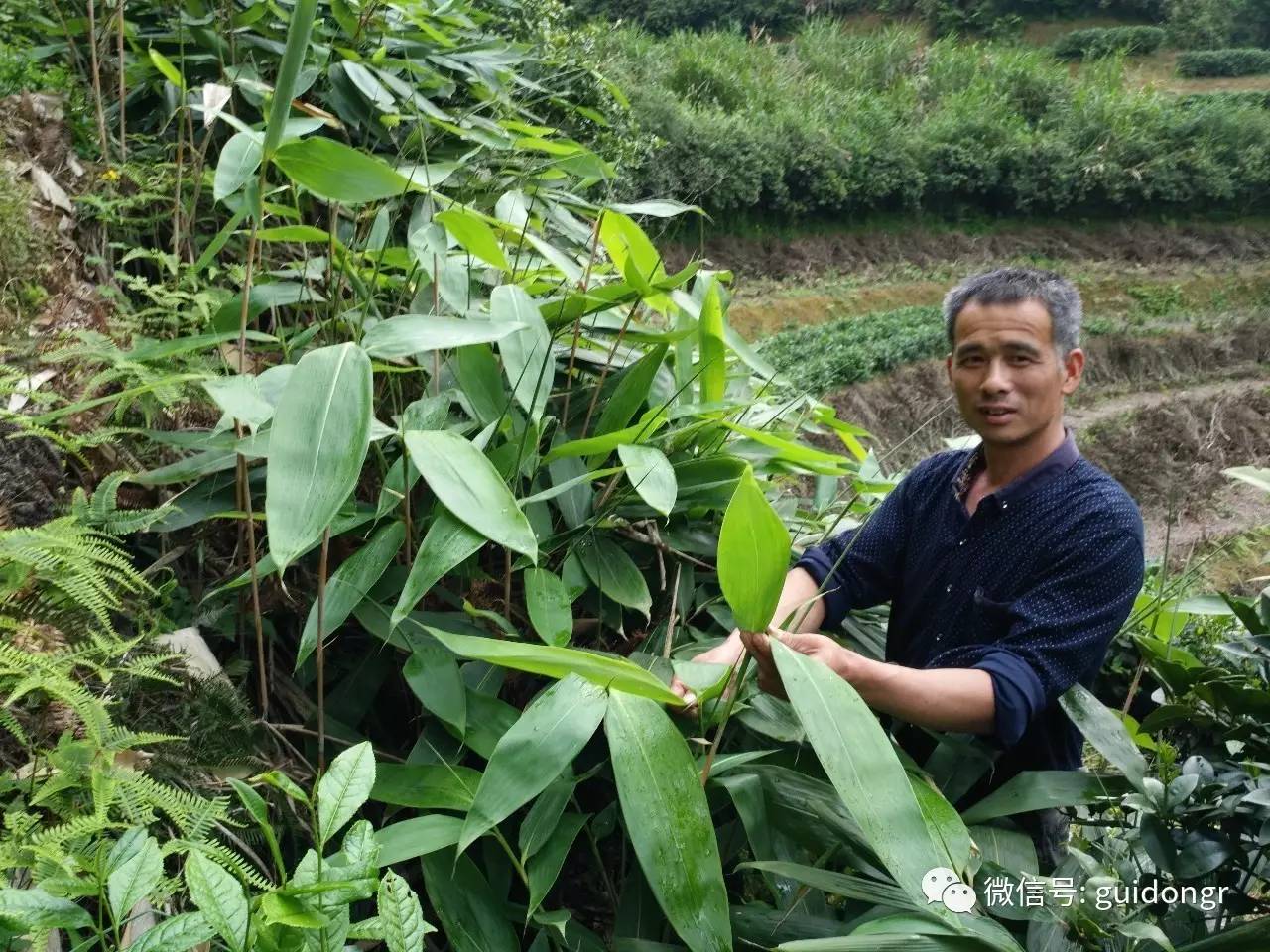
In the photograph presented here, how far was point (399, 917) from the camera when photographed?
1.68 ft

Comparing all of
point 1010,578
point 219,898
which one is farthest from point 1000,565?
point 219,898

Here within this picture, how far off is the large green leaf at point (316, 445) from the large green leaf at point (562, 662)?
0.14 m

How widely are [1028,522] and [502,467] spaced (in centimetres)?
66

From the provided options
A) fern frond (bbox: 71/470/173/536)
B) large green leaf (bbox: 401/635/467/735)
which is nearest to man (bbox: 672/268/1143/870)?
large green leaf (bbox: 401/635/467/735)

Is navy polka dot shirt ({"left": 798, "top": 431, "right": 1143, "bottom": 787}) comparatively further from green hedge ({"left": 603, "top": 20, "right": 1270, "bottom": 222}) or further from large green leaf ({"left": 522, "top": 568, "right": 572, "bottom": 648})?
green hedge ({"left": 603, "top": 20, "right": 1270, "bottom": 222})

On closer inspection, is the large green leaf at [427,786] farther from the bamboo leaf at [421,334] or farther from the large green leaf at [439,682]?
the bamboo leaf at [421,334]

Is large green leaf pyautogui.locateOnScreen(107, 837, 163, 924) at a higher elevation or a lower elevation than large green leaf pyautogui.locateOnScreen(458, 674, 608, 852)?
higher

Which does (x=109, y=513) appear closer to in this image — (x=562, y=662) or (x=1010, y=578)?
(x=562, y=662)

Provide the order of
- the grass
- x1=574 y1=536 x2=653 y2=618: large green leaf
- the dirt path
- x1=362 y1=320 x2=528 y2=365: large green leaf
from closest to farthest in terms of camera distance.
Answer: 1. x1=362 y1=320 x2=528 y2=365: large green leaf
2. x1=574 y1=536 x2=653 y2=618: large green leaf
3. the grass
4. the dirt path

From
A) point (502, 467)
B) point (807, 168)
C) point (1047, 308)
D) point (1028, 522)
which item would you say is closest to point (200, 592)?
point (502, 467)

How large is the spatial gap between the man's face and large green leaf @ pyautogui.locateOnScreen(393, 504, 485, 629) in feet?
2.33

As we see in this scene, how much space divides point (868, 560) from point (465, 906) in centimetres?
73

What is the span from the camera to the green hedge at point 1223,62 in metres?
9.35

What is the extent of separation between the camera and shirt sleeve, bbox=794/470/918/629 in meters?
1.28
